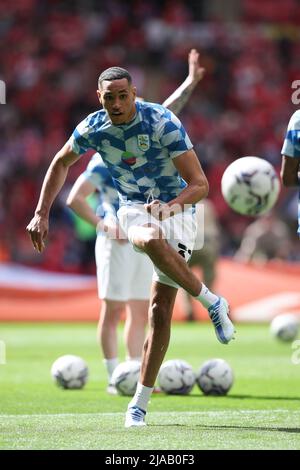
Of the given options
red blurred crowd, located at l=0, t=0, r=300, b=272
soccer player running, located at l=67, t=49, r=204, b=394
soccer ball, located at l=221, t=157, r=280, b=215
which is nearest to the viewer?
soccer ball, located at l=221, t=157, r=280, b=215

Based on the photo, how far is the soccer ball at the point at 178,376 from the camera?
858cm

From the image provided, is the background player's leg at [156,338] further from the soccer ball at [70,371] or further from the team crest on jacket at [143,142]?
the soccer ball at [70,371]

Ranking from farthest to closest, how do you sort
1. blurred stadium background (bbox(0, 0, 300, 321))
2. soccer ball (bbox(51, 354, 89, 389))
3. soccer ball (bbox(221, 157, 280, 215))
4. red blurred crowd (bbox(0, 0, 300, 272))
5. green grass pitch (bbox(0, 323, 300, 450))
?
red blurred crowd (bbox(0, 0, 300, 272)) → blurred stadium background (bbox(0, 0, 300, 321)) → soccer ball (bbox(51, 354, 89, 389)) → soccer ball (bbox(221, 157, 280, 215)) → green grass pitch (bbox(0, 323, 300, 450))

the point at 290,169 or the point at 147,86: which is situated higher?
the point at 147,86

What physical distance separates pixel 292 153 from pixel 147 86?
61.0 ft

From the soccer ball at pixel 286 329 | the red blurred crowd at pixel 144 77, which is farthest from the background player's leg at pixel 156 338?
the red blurred crowd at pixel 144 77

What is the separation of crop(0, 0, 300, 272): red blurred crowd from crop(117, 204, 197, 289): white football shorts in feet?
49.3

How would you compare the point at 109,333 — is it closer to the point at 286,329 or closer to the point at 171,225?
the point at 171,225

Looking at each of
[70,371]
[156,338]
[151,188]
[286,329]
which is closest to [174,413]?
[156,338]

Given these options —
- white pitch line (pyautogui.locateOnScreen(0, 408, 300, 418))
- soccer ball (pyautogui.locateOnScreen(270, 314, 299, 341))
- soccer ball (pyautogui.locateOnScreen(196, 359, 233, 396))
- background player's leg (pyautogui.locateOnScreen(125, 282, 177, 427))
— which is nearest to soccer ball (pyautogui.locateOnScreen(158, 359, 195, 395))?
soccer ball (pyautogui.locateOnScreen(196, 359, 233, 396))

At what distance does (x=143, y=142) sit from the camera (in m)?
6.72

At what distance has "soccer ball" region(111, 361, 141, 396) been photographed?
8.51 metres

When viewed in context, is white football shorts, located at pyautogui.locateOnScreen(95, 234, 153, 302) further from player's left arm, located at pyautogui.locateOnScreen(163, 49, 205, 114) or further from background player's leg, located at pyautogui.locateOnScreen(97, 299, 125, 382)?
player's left arm, located at pyautogui.locateOnScreen(163, 49, 205, 114)

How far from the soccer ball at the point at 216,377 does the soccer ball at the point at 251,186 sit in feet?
4.38
